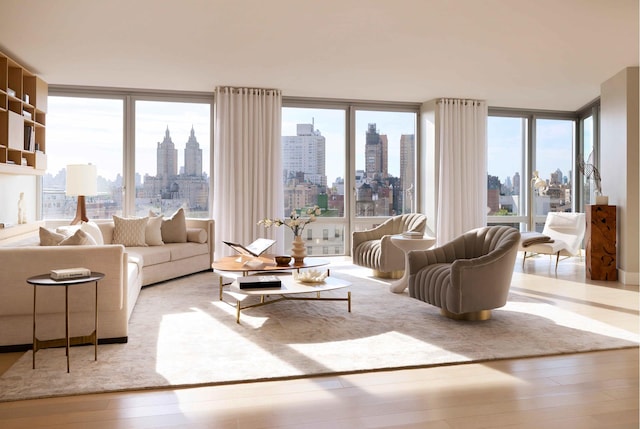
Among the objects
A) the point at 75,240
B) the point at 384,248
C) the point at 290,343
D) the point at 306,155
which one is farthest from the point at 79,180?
the point at 290,343

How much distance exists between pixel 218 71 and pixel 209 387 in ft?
16.0

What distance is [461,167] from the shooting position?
28.0 feet

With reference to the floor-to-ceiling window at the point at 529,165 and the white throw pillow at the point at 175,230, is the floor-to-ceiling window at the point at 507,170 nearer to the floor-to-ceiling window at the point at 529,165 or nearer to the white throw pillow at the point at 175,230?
the floor-to-ceiling window at the point at 529,165

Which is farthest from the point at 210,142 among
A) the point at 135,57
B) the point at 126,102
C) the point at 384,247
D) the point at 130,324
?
the point at 130,324

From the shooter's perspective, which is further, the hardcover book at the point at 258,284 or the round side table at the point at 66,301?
the hardcover book at the point at 258,284

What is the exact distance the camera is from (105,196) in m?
7.64

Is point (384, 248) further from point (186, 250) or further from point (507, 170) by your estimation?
point (507, 170)

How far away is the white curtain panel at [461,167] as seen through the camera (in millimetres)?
8438

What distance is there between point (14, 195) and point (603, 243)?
759cm

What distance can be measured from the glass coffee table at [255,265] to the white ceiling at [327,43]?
2.43 metres

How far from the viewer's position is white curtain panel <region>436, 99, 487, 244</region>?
332 inches

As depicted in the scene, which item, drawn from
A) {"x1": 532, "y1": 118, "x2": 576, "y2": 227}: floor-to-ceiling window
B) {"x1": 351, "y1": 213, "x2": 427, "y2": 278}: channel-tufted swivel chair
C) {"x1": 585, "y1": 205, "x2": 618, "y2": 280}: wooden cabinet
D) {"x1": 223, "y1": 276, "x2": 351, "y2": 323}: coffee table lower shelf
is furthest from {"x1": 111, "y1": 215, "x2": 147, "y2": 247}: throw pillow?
{"x1": 532, "y1": 118, "x2": 576, "y2": 227}: floor-to-ceiling window

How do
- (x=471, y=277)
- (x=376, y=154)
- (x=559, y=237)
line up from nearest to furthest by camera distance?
(x=471, y=277) < (x=559, y=237) < (x=376, y=154)

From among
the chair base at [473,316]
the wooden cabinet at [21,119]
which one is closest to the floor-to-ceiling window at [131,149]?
the wooden cabinet at [21,119]
